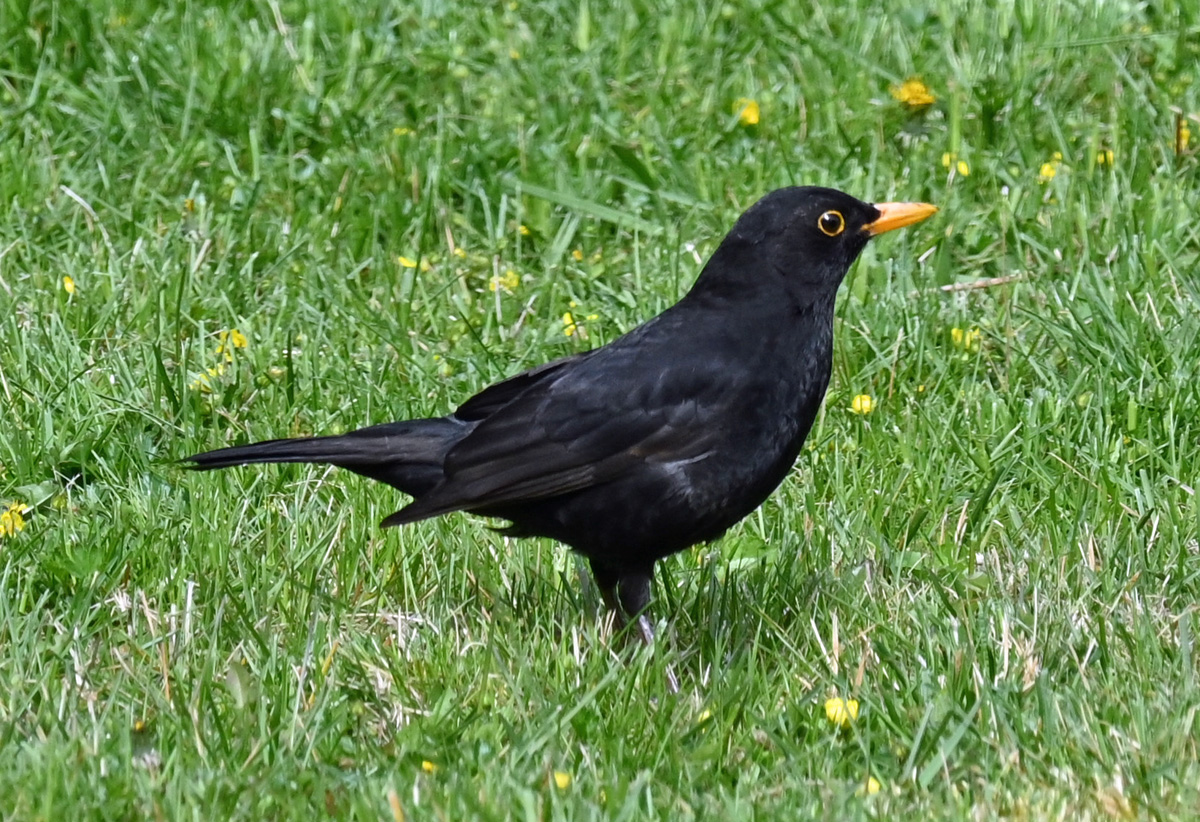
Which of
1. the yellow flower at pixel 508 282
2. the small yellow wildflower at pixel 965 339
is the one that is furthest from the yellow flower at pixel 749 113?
the small yellow wildflower at pixel 965 339

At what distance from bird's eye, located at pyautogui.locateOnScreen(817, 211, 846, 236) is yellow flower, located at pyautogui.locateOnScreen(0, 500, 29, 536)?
2.11m

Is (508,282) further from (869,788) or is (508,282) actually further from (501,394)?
(869,788)

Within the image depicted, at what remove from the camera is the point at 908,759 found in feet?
11.4

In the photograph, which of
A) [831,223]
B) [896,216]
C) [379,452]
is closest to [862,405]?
[896,216]

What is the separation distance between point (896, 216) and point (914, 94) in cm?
226

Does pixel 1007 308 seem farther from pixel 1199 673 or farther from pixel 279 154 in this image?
pixel 279 154

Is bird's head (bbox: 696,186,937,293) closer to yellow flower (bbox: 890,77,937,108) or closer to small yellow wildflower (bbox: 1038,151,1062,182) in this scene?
small yellow wildflower (bbox: 1038,151,1062,182)

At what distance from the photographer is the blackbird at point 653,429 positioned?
4168 millimetres

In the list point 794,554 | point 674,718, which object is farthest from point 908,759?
point 794,554

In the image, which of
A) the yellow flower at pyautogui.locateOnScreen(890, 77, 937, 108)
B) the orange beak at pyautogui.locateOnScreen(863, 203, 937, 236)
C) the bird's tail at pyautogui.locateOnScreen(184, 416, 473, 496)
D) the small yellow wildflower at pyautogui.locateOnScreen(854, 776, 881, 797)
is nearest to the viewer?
the small yellow wildflower at pyautogui.locateOnScreen(854, 776, 881, 797)

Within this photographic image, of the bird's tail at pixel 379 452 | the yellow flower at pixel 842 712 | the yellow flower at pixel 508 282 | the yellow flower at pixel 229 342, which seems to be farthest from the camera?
the yellow flower at pixel 508 282

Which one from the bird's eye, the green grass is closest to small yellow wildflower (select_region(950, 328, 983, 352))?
the green grass

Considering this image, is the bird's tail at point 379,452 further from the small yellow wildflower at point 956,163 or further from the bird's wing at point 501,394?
the small yellow wildflower at point 956,163

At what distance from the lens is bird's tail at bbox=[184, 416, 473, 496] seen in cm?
429
